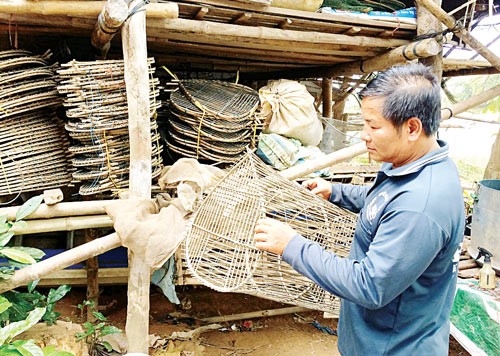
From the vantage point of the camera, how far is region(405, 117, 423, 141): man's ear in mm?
Answer: 1528

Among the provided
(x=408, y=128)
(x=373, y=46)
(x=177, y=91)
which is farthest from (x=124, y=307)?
(x=408, y=128)

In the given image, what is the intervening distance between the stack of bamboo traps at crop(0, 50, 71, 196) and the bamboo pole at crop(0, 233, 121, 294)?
0.68m

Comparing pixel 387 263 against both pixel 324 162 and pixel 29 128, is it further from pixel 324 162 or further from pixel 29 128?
pixel 29 128

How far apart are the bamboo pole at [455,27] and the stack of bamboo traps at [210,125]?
5.34 feet

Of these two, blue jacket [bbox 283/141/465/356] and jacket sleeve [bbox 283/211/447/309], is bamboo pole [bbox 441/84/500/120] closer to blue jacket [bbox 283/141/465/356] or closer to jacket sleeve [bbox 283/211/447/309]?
blue jacket [bbox 283/141/465/356]

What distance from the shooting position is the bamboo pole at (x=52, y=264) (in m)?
2.62

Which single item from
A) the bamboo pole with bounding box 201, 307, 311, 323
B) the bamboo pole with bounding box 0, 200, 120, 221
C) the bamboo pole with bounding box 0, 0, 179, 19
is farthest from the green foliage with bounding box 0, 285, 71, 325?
the bamboo pole with bounding box 201, 307, 311, 323

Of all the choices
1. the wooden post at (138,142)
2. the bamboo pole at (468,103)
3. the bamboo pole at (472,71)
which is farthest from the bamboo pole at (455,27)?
the bamboo pole at (472,71)

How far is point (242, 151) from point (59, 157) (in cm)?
152

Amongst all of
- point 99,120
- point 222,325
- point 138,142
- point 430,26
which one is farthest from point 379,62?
point 222,325

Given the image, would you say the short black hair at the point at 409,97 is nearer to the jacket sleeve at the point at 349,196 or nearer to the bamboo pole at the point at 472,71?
the jacket sleeve at the point at 349,196

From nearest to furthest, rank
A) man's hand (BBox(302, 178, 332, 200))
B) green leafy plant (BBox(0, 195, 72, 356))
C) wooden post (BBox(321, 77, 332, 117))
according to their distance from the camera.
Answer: green leafy plant (BBox(0, 195, 72, 356))
man's hand (BBox(302, 178, 332, 200))
wooden post (BBox(321, 77, 332, 117))

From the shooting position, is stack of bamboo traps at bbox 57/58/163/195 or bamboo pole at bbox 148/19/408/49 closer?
stack of bamboo traps at bbox 57/58/163/195

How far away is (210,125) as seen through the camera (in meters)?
3.45
